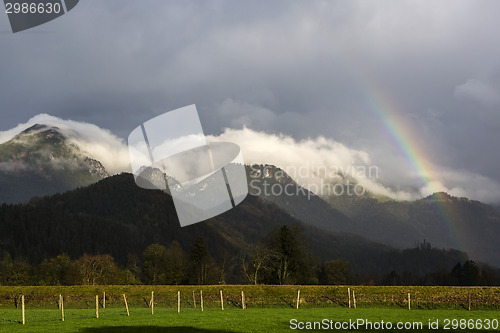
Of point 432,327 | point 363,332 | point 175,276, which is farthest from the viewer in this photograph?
point 175,276

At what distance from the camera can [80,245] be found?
174500mm

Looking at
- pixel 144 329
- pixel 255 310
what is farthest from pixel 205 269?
pixel 144 329

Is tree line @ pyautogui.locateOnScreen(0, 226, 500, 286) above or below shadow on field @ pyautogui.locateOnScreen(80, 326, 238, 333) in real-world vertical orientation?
below

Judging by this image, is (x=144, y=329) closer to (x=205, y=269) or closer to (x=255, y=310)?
(x=255, y=310)

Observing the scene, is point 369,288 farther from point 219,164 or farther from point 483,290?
point 219,164

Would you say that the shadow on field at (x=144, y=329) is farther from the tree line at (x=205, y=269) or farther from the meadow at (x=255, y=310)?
the tree line at (x=205, y=269)

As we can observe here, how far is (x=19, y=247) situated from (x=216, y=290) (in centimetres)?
13198

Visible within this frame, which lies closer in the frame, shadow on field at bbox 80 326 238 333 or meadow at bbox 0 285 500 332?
shadow on field at bbox 80 326 238 333

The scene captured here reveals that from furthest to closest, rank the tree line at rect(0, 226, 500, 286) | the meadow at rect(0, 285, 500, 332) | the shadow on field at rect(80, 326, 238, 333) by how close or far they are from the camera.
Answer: the tree line at rect(0, 226, 500, 286)
the meadow at rect(0, 285, 500, 332)
the shadow on field at rect(80, 326, 238, 333)

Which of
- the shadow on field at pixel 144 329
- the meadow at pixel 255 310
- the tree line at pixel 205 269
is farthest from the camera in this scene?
the tree line at pixel 205 269

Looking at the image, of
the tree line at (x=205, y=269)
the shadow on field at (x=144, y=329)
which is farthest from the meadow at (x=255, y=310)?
the tree line at (x=205, y=269)

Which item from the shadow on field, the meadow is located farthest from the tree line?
the shadow on field

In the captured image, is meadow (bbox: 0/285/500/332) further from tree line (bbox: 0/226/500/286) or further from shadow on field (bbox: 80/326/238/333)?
tree line (bbox: 0/226/500/286)

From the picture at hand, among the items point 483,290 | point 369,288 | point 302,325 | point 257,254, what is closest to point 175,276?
point 257,254
